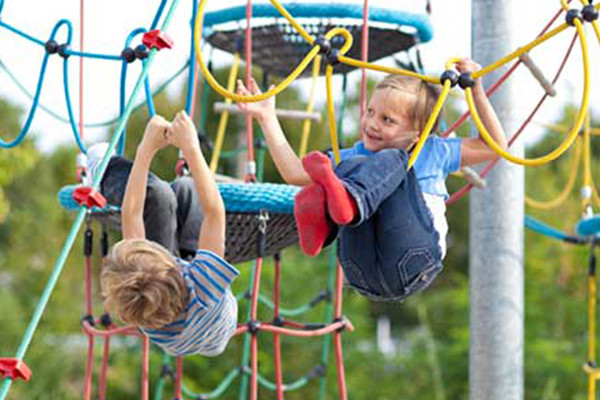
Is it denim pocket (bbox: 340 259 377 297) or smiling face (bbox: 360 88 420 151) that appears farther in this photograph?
smiling face (bbox: 360 88 420 151)

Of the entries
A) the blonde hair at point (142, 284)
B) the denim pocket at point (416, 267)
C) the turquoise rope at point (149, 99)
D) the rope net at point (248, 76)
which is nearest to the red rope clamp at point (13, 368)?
the rope net at point (248, 76)

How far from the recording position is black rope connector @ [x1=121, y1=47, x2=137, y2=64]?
6.94ft

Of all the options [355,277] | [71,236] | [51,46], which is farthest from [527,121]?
[71,236]

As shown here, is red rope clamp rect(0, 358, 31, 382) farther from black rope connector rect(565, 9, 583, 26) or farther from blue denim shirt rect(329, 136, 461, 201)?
black rope connector rect(565, 9, 583, 26)

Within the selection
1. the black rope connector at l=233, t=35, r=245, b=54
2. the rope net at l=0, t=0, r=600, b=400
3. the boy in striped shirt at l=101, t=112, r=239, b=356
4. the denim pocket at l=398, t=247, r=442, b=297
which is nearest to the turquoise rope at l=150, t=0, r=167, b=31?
the rope net at l=0, t=0, r=600, b=400

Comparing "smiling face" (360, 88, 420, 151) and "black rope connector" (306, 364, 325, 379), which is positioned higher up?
"smiling face" (360, 88, 420, 151)

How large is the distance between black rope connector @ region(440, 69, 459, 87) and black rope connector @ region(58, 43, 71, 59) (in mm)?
989

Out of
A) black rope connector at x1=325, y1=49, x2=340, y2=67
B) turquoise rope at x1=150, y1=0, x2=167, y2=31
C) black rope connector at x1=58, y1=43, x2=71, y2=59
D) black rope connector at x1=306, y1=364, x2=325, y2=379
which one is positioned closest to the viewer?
black rope connector at x1=325, y1=49, x2=340, y2=67

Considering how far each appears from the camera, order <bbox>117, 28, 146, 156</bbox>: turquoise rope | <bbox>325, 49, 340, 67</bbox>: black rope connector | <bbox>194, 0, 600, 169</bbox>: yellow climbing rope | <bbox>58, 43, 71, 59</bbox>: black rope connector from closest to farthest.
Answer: <bbox>194, 0, 600, 169</bbox>: yellow climbing rope
<bbox>325, 49, 340, 67</bbox>: black rope connector
<bbox>117, 28, 146, 156</bbox>: turquoise rope
<bbox>58, 43, 71, 59</bbox>: black rope connector

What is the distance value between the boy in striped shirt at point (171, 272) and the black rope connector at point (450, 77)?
18.4 inches

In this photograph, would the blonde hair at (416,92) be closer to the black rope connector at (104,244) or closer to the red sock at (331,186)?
the red sock at (331,186)

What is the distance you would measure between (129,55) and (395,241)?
70 cm

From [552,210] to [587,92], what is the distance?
6568 mm

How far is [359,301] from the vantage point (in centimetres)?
760
